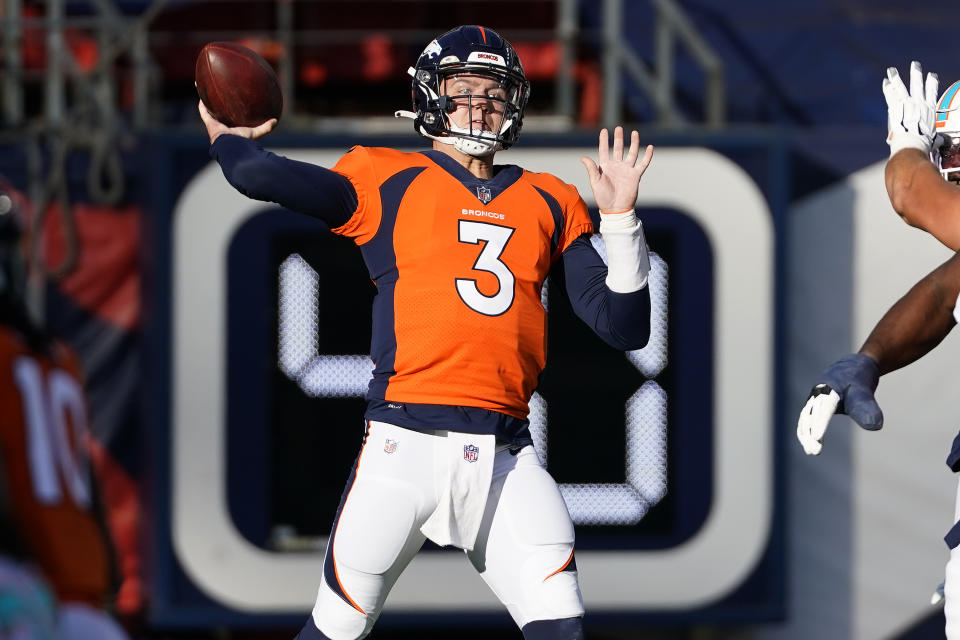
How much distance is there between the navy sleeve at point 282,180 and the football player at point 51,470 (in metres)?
0.62

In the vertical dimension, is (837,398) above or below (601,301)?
below

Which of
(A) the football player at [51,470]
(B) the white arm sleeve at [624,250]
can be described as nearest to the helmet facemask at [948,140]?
(B) the white arm sleeve at [624,250]

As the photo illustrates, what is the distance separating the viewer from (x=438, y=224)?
129 inches

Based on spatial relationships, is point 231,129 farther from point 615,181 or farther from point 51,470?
point 51,470

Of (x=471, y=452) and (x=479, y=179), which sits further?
(x=479, y=179)

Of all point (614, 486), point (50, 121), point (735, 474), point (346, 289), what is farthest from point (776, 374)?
point (50, 121)

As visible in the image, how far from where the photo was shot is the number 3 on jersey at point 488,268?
324 centimetres

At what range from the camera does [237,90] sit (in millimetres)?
3324

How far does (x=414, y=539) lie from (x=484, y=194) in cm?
81

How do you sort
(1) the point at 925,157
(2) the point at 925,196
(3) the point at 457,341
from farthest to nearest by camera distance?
(3) the point at 457,341 → (1) the point at 925,157 → (2) the point at 925,196

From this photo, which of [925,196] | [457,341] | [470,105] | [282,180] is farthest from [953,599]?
[282,180]

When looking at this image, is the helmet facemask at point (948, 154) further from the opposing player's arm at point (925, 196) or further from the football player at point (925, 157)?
the opposing player's arm at point (925, 196)

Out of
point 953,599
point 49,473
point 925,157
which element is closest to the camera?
point 49,473

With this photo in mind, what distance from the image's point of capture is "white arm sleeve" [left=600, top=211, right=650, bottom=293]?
3.19 meters
